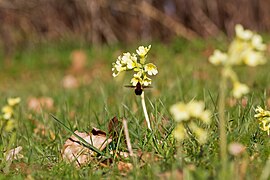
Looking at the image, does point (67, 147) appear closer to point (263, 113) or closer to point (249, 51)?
point (263, 113)

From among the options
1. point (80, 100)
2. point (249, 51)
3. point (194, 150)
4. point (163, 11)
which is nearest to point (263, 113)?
point (194, 150)

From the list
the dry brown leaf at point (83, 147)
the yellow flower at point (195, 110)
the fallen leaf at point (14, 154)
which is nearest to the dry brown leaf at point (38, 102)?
the fallen leaf at point (14, 154)

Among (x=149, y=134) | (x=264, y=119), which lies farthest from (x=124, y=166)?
(x=264, y=119)

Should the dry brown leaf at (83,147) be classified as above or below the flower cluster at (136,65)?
below

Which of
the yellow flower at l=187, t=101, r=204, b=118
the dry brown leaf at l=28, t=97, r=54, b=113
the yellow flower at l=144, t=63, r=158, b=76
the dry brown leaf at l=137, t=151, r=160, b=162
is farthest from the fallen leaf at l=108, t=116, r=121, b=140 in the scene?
the dry brown leaf at l=28, t=97, r=54, b=113

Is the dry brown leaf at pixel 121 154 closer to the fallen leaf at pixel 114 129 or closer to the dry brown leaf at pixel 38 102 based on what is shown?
the fallen leaf at pixel 114 129

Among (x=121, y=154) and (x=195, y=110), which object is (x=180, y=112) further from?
(x=121, y=154)

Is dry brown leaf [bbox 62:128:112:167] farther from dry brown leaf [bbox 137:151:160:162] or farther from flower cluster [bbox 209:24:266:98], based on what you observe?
flower cluster [bbox 209:24:266:98]
